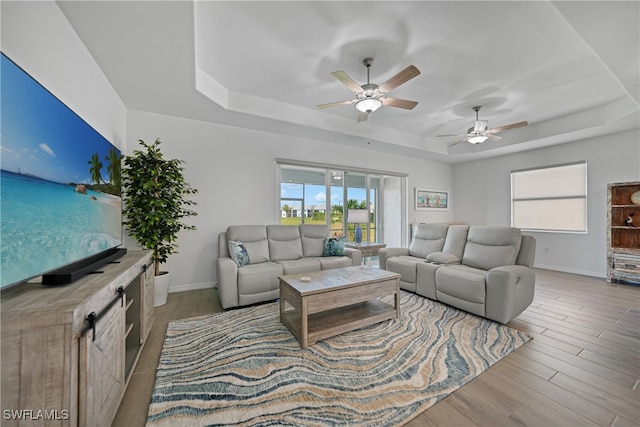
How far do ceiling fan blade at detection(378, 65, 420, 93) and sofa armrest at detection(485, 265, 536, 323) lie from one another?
215 centimetres

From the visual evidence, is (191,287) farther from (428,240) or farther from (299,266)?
(428,240)

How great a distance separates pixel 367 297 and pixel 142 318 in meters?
2.02

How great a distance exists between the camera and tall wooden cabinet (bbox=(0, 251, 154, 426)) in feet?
2.85

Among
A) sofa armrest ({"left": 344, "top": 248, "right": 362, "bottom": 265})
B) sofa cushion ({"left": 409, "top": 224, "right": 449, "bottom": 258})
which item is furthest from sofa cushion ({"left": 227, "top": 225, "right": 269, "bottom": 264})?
sofa cushion ({"left": 409, "top": 224, "right": 449, "bottom": 258})

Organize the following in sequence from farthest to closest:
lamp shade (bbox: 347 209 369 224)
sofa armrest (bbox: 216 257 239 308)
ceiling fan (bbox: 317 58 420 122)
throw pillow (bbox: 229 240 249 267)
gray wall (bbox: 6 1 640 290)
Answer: lamp shade (bbox: 347 209 369 224), throw pillow (bbox: 229 240 249 267), sofa armrest (bbox: 216 257 239 308), ceiling fan (bbox: 317 58 420 122), gray wall (bbox: 6 1 640 290)

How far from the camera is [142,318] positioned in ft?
6.89

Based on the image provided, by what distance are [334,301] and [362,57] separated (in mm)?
2566

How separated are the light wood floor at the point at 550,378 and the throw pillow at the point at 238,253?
0.61 m

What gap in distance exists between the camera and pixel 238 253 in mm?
3248

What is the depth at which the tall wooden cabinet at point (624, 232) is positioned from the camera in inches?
156

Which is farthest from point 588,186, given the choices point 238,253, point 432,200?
point 238,253

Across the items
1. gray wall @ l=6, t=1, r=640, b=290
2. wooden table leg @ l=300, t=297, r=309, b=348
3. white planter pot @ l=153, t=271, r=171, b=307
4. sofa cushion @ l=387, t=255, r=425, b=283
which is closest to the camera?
gray wall @ l=6, t=1, r=640, b=290

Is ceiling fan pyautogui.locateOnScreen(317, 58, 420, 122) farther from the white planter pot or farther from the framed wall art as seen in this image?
the framed wall art

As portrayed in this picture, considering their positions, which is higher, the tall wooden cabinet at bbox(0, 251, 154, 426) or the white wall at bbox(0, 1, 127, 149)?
the white wall at bbox(0, 1, 127, 149)
